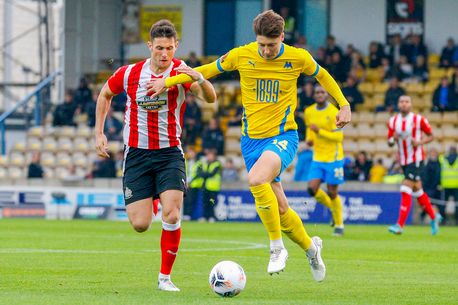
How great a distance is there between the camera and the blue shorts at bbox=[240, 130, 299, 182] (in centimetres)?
992

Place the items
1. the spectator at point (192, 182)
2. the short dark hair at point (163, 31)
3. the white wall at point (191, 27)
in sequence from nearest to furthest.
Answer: the short dark hair at point (163, 31)
the spectator at point (192, 182)
the white wall at point (191, 27)

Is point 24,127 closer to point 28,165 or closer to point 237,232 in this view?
point 28,165

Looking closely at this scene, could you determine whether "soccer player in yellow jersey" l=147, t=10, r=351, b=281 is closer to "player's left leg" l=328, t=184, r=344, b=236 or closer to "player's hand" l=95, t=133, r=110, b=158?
"player's hand" l=95, t=133, r=110, b=158

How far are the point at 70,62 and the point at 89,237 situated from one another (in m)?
16.5

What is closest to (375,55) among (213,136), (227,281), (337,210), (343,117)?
(213,136)

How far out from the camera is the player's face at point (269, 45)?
963cm

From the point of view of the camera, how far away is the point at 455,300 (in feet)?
28.3

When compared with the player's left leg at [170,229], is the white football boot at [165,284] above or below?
below

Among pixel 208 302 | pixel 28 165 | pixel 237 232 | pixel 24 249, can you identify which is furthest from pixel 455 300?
pixel 28 165

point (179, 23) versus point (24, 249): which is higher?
point (179, 23)

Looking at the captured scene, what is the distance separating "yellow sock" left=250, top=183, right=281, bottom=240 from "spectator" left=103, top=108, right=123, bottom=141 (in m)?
20.0

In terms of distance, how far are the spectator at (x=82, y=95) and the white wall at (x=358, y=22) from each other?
7002 millimetres

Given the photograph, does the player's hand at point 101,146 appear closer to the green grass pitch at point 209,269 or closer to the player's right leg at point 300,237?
the green grass pitch at point 209,269

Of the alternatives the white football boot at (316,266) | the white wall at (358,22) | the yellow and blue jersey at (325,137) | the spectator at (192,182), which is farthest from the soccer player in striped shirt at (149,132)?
the white wall at (358,22)
